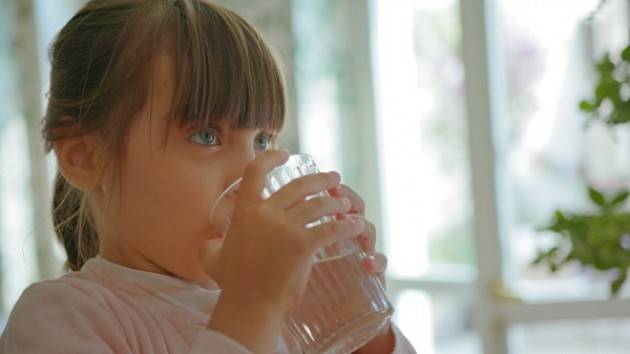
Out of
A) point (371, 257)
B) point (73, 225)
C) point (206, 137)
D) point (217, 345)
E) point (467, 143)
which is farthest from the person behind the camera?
point (467, 143)

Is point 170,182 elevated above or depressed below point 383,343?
above

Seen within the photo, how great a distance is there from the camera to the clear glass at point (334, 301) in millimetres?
742

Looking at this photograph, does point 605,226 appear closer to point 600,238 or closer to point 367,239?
point 600,238

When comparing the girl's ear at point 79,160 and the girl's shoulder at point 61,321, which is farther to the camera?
the girl's ear at point 79,160

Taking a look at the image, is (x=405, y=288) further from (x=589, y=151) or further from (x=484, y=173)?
(x=589, y=151)

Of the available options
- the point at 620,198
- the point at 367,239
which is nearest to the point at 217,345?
the point at 367,239

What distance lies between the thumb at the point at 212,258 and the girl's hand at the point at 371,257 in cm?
12

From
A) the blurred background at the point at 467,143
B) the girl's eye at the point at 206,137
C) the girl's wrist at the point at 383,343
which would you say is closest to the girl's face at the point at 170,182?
the girl's eye at the point at 206,137

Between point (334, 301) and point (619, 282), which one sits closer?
point (334, 301)

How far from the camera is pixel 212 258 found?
743mm

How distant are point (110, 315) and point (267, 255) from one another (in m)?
0.26

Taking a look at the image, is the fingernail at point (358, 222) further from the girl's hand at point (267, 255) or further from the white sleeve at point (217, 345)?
the white sleeve at point (217, 345)

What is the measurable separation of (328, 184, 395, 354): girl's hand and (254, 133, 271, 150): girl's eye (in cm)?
13

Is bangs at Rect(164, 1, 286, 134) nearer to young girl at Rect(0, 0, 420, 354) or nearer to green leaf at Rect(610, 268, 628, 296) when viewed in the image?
young girl at Rect(0, 0, 420, 354)
